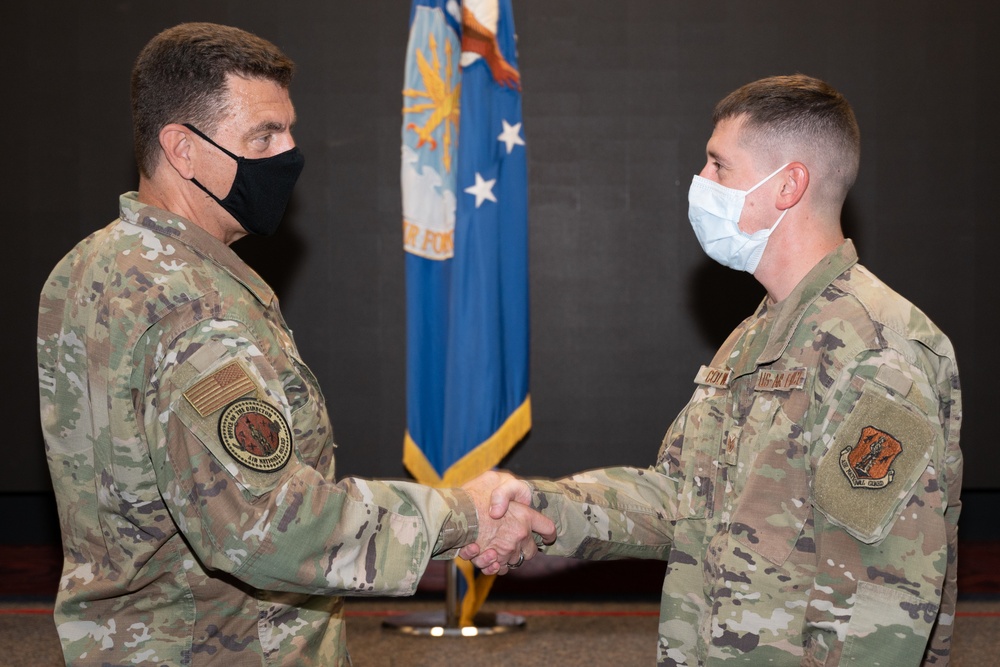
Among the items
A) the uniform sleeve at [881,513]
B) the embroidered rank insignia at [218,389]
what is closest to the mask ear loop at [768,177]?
the uniform sleeve at [881,513]

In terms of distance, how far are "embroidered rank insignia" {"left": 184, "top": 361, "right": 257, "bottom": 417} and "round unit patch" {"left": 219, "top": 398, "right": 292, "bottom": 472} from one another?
0.6 inches

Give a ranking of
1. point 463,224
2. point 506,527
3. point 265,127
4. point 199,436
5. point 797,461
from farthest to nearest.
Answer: point 463,224
point 506,527
point 265,127
point 797,461
point 199,436

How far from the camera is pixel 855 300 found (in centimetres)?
164

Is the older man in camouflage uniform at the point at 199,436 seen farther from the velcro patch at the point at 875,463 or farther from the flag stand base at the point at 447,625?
the flag stand base at the point at 447,625

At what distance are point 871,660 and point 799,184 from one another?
2.75 feet

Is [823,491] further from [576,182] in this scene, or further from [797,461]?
[576,182]

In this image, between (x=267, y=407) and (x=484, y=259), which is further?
(x=484, y=259)

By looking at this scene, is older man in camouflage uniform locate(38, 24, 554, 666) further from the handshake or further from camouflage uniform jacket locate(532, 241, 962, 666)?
camouflage uniform jacket locate(532, 241, 962, 666)

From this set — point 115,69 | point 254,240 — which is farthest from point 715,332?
point 115,69

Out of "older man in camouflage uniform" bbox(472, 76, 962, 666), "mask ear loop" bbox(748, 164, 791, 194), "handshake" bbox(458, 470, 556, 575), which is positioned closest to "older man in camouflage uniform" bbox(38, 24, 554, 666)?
"handshake" bbox(458, 470, 556, 575)

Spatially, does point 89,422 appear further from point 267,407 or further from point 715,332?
point 715,332

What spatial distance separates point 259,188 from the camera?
73.0 inches

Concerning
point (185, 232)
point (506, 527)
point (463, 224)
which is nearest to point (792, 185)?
point (506, 527)

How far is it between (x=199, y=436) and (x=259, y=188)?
593mm
